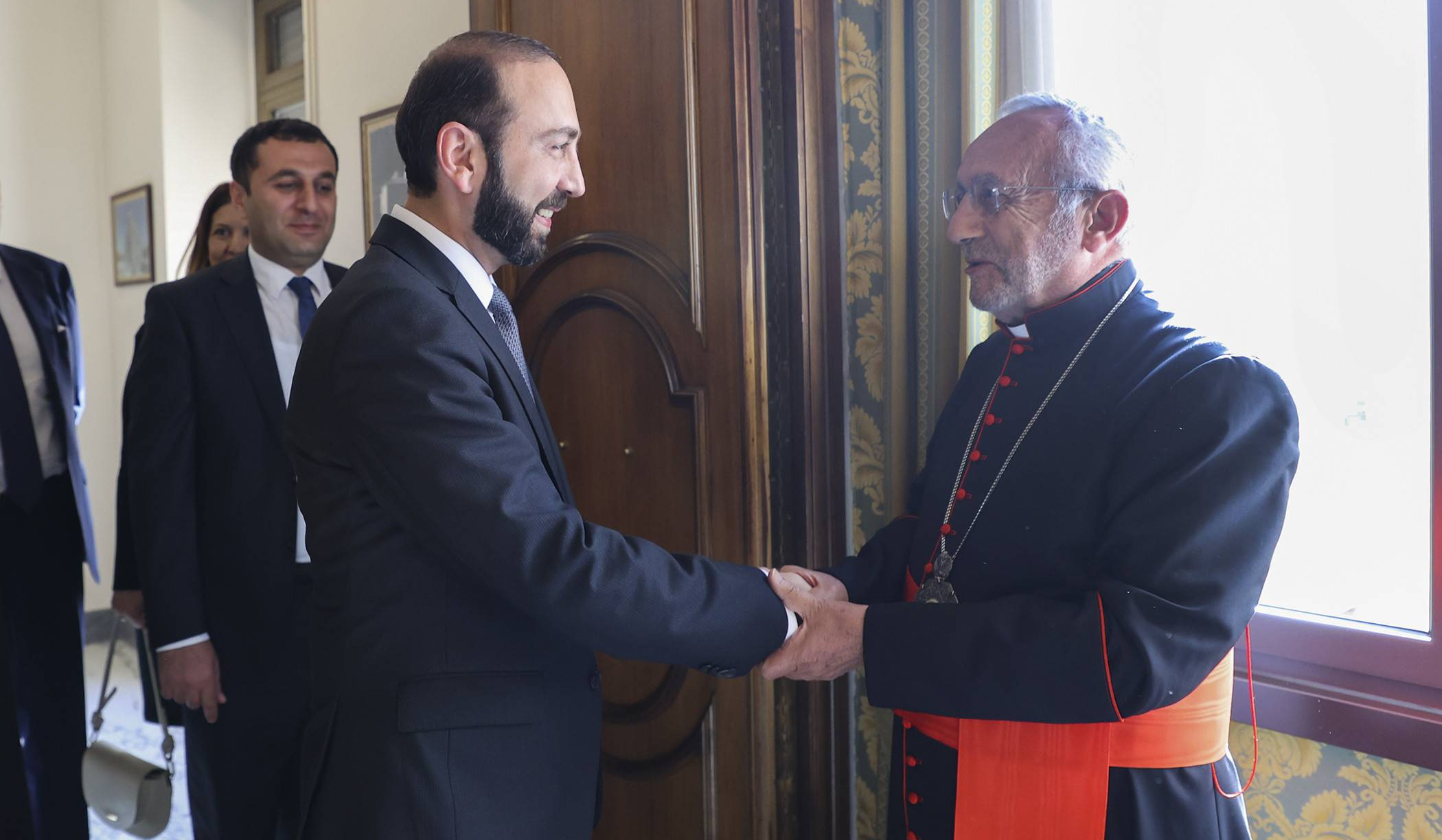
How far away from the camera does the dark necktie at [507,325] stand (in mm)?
1623

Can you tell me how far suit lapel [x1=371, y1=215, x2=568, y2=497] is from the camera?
4.86 feet

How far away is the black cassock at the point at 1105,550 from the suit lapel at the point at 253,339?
4.70 ft

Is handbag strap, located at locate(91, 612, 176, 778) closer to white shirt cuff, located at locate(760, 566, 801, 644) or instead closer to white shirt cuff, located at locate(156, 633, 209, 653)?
white shirt cuff, located at locate(156, 633, 209, 653)

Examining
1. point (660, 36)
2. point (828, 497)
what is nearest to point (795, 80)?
point (660, 36)

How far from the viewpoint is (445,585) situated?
141cm

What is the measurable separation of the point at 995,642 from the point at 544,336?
1.38m

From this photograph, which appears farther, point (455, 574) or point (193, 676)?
point (193, 676)

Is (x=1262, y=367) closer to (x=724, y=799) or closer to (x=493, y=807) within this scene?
(x=493, y=807)

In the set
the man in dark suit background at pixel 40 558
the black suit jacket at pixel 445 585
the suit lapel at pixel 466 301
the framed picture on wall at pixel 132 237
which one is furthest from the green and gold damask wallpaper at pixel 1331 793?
the framed picture on wall at pixel 132 237

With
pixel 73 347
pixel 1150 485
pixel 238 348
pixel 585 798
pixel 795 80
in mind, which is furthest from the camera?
pixel 73 347

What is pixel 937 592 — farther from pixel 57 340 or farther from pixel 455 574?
pixel 57 340

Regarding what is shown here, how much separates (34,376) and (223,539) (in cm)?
112

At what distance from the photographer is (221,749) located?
2.30m

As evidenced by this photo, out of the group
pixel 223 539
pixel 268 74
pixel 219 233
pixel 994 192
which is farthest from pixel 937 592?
pixel 268 74
